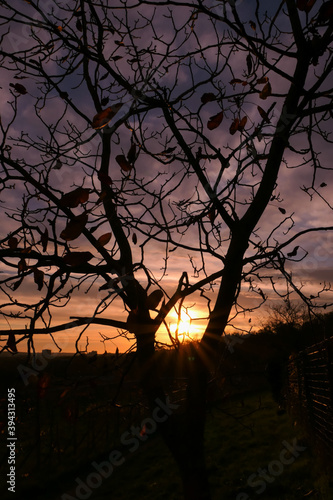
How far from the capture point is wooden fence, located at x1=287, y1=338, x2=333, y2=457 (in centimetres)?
656

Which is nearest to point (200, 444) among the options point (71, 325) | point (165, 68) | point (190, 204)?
point (71, 325)

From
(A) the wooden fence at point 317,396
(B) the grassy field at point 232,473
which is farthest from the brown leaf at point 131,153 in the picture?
(A) the wooden fence at point 317,396

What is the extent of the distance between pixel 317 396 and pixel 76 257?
8.29m

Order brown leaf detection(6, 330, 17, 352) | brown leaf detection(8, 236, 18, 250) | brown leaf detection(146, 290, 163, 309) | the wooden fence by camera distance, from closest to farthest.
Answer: brown leaf detection(146, 290, 163, 309) < brown leaf detection(6, 330, 17, 352) < brown leaf detection(8, 236, 18, 250) < the wooden fence

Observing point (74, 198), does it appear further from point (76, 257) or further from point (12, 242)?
point (12, 242)

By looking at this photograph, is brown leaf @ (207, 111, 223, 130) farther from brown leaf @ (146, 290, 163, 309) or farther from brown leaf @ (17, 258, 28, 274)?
brown leaf @ (17, 258, 28, 274)

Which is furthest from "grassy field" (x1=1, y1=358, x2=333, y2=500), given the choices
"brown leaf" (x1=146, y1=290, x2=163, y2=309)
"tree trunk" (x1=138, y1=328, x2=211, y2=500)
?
"brown leaf" (x1=146, y1=290, x2=163, y2=309)

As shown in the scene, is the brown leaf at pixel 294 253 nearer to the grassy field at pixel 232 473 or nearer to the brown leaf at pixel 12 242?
the brown leaf at pixel 12 242

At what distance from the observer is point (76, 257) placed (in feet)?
5.18

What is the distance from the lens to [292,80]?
2.60 metres

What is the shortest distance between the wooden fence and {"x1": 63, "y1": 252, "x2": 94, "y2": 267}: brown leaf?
4.78 m

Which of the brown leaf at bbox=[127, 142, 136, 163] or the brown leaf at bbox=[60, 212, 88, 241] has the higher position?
the brown leaf at bbox=[127, 142, 136, 163]

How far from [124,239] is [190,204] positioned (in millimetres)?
774

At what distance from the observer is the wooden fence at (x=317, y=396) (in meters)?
6.56
